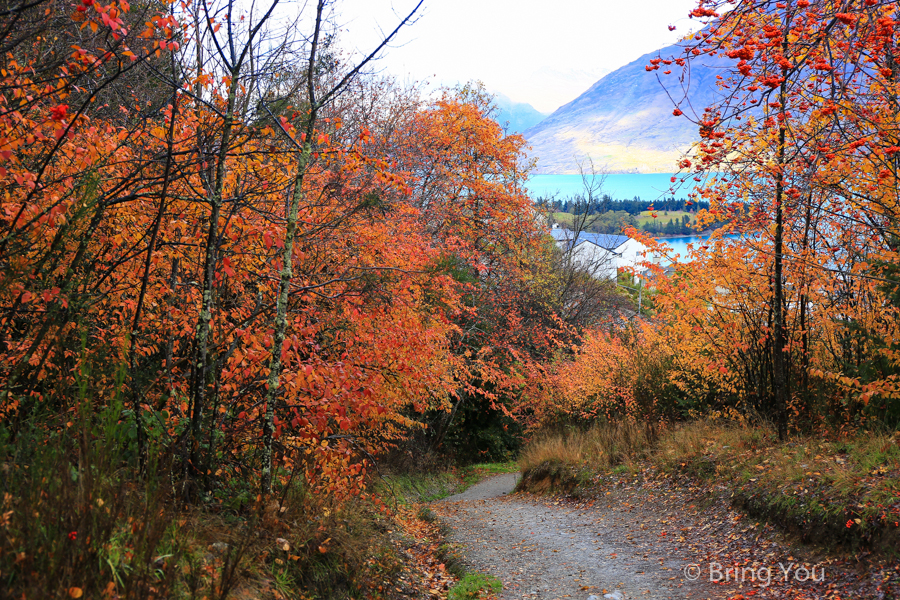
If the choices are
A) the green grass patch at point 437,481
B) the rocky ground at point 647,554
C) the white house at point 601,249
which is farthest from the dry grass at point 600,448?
the white house at point 601,249

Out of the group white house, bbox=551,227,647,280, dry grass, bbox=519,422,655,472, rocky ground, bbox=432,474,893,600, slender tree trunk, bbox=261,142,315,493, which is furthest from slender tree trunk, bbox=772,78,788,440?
white house, bbox=551,227,647,280

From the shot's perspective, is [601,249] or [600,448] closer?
[600,448]

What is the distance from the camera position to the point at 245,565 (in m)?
4.03

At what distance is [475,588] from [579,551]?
80.5 inches

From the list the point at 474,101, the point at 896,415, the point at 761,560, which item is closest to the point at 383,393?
the point at 761,560

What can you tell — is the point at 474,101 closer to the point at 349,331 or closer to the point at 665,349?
the point at 665,349

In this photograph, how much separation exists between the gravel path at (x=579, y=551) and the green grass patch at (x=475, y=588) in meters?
0.13

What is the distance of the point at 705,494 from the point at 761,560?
2405 millimetres

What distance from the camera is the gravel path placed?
627cm

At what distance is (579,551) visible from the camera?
25.7 feet

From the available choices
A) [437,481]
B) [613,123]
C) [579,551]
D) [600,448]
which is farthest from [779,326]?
[613,123]

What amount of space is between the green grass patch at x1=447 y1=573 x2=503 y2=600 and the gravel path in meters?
0.13

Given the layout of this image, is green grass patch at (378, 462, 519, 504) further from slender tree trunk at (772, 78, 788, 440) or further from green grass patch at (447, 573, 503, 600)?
slender tree trunk at (772, 78, 788, 440)

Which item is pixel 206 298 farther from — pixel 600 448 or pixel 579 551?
pixel 600 448
